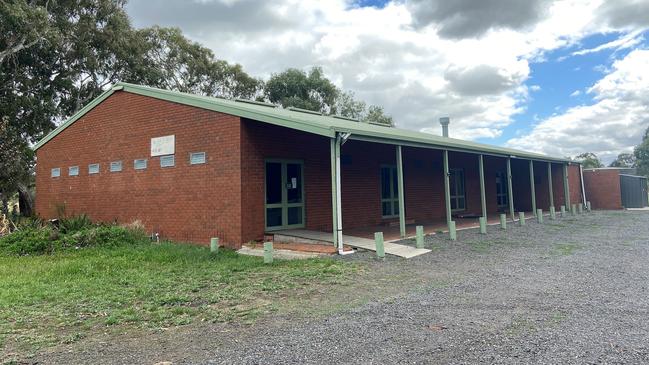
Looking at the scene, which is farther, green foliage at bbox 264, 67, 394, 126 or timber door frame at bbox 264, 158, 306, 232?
green foliage at bbox 264, 67, 394, 126

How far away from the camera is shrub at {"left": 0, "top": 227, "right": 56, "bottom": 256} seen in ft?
33.3

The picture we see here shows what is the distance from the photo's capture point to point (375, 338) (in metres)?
4.12

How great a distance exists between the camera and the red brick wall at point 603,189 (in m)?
25.1

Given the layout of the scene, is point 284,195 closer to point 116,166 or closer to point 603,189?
point 116,166

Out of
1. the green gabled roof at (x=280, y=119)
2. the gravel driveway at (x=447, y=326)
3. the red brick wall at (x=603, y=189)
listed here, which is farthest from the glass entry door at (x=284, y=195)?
the red brick wall at (x=603, y=189)

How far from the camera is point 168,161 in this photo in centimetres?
1151

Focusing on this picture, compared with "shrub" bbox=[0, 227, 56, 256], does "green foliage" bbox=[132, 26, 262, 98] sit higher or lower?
higher

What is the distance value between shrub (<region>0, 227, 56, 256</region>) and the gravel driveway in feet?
24.9

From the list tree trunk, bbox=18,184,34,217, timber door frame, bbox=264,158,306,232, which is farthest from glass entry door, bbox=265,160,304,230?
tree trunk, bbox=18,184,34,217

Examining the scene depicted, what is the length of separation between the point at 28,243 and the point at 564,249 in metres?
12.7

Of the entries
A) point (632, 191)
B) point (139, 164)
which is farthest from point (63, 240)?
point (632, 191)

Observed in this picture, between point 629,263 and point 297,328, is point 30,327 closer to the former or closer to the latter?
point 297,328

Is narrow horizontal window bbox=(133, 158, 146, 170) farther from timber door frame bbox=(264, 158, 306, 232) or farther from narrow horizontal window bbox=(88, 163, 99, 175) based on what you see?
timber door frame bbox=(264, 158, 306, 232)

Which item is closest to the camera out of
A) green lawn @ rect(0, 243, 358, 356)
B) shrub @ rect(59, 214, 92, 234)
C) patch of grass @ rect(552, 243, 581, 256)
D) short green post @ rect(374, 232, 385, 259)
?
green lawn @ rect(0, 243, 358, 356)
